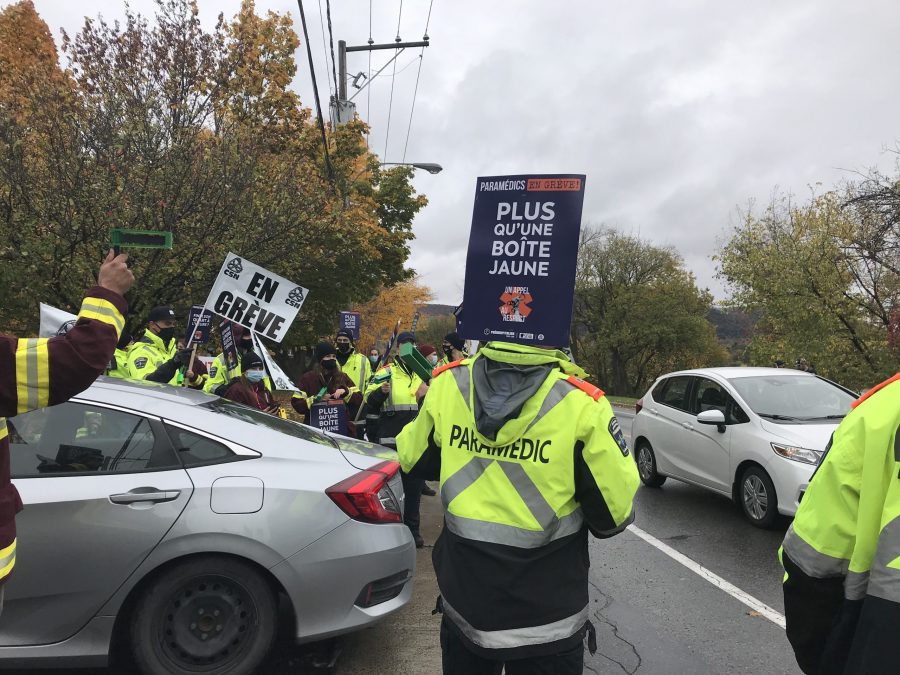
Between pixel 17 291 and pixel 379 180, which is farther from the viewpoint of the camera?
pixel 379 180

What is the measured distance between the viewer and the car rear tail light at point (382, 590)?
11.2 ft

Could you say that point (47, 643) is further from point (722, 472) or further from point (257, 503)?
point (722, 472)

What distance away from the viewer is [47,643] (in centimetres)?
312

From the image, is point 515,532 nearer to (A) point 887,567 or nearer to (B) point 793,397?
(A) point 887,567

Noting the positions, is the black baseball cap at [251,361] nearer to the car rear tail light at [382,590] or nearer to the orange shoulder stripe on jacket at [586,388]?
the car rear tail light at [382,590]

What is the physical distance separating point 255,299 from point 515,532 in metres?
5.28

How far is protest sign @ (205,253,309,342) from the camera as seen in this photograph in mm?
6602

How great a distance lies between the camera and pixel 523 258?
7.72 feet

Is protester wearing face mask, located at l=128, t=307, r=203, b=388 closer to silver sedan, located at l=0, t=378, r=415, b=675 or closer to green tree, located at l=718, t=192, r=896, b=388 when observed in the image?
silver sedan, located at l=0, t=378, r=415, b=675

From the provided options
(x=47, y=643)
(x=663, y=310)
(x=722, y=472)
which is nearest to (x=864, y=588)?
(x=47, y=643)

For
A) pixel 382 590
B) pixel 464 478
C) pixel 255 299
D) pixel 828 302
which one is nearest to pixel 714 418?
pixel 382 590

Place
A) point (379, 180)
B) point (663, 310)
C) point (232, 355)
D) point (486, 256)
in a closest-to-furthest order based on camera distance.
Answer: point (486, 256)
point (232, 355)
point (379, 180)
point (663, 310)

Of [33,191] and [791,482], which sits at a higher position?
[33,191]

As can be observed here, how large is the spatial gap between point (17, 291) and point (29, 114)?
111 inches
